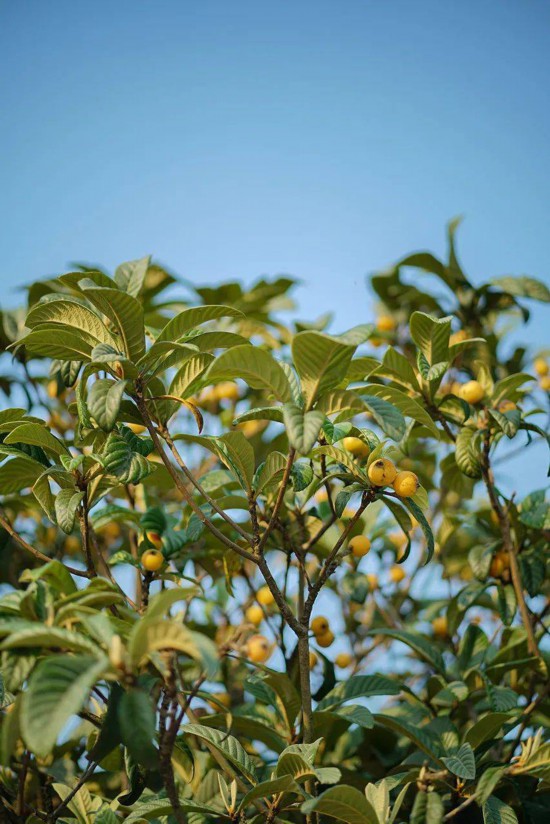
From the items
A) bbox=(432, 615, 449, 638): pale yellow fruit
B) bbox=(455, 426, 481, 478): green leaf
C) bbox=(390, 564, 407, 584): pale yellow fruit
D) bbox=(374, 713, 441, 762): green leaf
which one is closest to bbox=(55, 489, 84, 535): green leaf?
bbox=(374, 713, 441, 762): green leaf

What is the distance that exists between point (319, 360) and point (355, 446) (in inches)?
12.8

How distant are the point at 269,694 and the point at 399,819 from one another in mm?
426

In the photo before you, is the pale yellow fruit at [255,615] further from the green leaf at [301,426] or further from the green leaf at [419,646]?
the green leaf at [301,426]

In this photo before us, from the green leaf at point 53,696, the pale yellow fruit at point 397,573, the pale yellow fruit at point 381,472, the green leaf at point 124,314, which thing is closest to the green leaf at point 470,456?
the pale yellow fruit at point 381,472

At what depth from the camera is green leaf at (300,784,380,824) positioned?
1.19 m

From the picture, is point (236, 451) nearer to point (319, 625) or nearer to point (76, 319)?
point (76, 319)

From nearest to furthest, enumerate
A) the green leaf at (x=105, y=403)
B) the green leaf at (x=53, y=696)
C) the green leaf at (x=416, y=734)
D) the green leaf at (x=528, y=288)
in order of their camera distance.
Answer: the green leaf at (x=53, y=696)
the green leaf at (x=105, y=403)
the green leaf at (x=416, y=734)
the green leaf at (x=528, y=288)

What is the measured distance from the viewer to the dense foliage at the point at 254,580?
1096 mm

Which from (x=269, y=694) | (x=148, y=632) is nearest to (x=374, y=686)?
(x=269, y=694)

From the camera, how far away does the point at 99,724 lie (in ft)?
4.57

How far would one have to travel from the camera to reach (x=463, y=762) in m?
1.48

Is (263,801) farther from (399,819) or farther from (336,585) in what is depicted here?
(336,585)

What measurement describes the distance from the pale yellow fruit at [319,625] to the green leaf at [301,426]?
3.15 ft

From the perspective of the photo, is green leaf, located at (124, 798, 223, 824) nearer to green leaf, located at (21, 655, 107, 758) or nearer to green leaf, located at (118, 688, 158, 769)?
green leaf, located at (118, 688, 158, 769)
